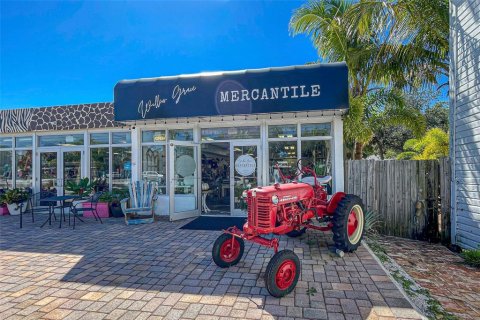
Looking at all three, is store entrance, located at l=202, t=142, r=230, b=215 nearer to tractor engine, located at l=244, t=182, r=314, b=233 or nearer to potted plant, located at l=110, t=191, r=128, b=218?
potted plant, located at l=110, t=191, r=128, b=218

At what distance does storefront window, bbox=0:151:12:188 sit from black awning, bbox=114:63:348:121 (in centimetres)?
603

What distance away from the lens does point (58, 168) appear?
30.9 ft

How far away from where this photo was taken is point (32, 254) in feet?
15.8

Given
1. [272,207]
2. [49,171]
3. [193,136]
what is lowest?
[272,207]

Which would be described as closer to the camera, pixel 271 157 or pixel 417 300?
pixel 417 300

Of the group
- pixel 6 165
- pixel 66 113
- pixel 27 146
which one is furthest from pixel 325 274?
pixel 6 165

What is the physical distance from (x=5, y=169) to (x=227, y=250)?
1049 cm

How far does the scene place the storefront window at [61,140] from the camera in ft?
30.8

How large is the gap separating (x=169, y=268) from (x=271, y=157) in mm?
4241

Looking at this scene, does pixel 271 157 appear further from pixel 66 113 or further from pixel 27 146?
pixel 27 146

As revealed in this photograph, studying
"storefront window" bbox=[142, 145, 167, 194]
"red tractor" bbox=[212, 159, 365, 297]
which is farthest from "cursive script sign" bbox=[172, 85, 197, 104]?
"red tractor" bbox=[212, 159, 365, 297]

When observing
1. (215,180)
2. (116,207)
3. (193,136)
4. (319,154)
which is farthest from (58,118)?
(319,154)

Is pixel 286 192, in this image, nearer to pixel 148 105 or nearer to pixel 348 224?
pixel 348 224

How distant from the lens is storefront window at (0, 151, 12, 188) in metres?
9.99
